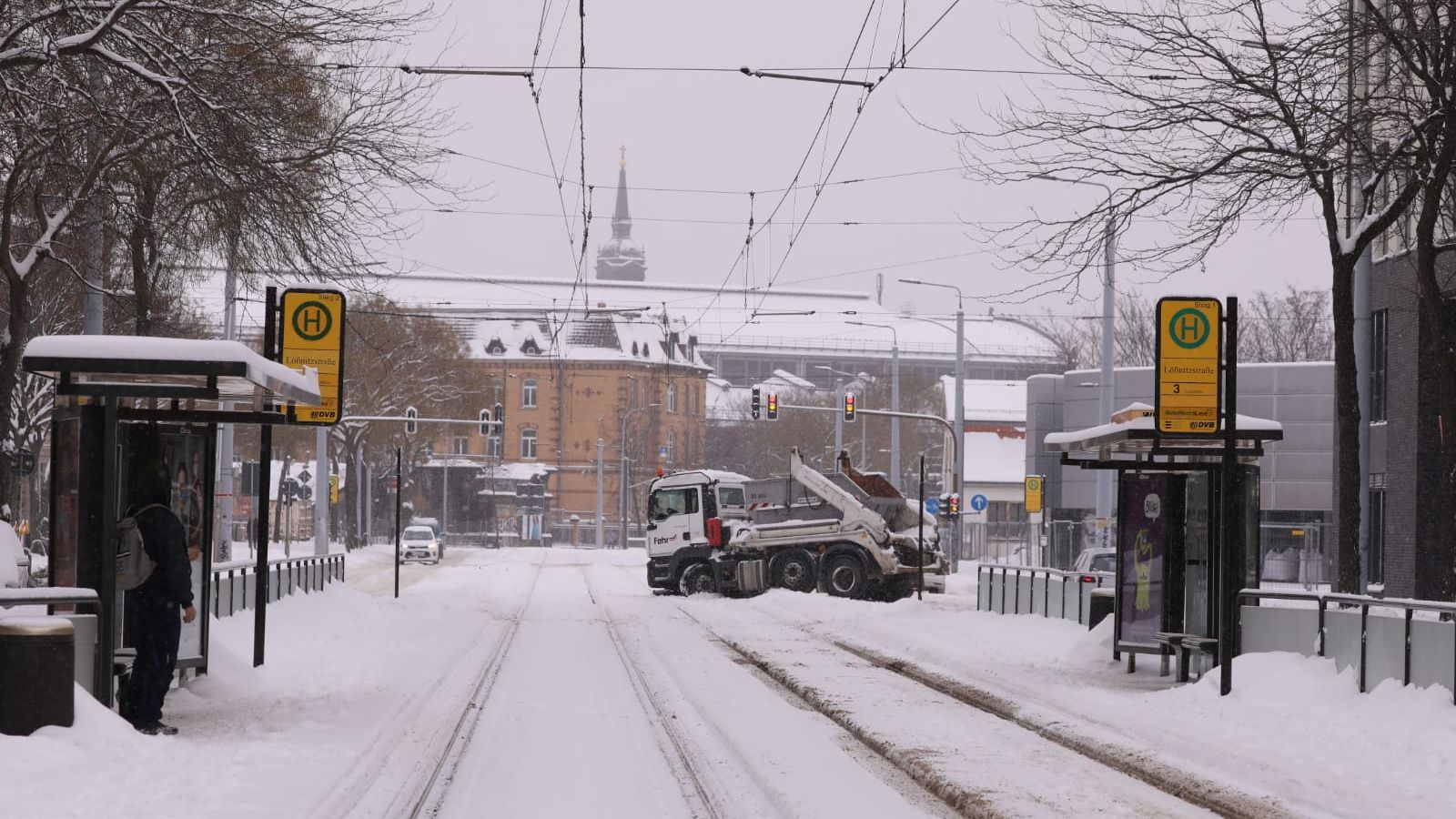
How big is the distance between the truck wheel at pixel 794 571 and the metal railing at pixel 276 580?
965 centimetres

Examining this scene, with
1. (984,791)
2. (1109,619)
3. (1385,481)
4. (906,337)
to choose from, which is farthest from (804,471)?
(906,337)

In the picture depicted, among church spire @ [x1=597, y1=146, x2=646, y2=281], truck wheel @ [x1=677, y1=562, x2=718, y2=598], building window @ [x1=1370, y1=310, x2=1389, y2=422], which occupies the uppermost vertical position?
church spire @ [x1=597, y1=146, x2=646, y2=281]

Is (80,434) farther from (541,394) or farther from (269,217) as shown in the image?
(541,394)

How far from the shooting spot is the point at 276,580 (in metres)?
23.6

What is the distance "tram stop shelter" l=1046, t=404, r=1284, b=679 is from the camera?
680 inches

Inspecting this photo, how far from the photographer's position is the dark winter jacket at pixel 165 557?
481 inches

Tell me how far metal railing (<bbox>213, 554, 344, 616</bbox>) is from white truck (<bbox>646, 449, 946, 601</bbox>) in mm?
9413

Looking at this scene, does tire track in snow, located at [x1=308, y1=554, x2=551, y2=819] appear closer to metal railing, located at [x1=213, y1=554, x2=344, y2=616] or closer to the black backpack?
the black backpack

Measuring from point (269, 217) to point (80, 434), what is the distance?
29.3 feet

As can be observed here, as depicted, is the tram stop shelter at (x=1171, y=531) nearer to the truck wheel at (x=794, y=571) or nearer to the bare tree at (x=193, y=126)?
the bare tree at (x=193, y=126)

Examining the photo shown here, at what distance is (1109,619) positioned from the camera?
2044cm

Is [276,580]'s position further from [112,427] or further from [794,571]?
[794,571]

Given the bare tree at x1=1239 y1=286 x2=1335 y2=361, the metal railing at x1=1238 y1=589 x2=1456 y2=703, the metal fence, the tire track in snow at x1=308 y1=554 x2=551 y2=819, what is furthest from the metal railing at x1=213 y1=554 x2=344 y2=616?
the bare tree at x1=1239 y1=286 x2=1335 y2=361

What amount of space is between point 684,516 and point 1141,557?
22.5 m
